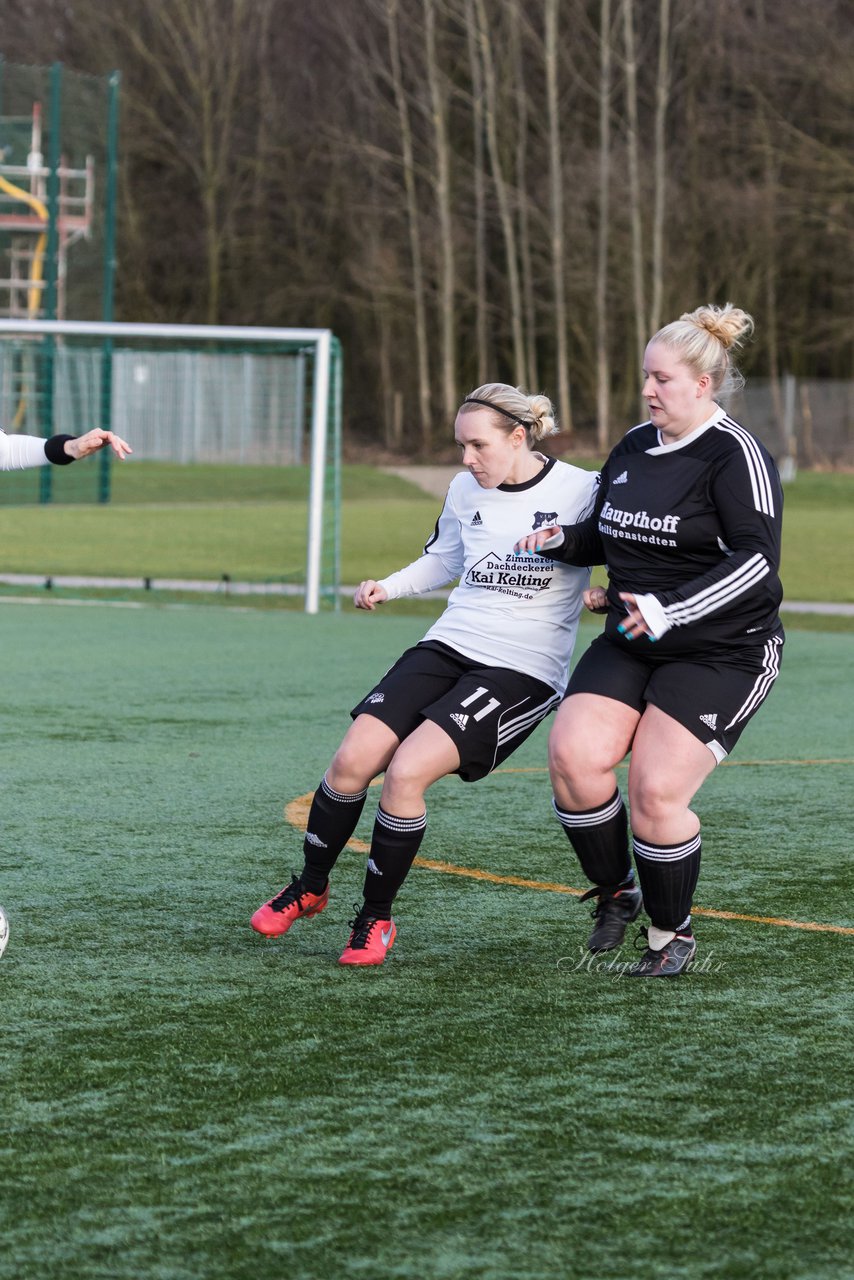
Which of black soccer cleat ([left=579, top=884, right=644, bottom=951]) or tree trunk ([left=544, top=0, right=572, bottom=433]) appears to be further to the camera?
tree trunk ([left=544, top=0, right=572, bottom=433])

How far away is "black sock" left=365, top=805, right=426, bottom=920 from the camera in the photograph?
15.4ft

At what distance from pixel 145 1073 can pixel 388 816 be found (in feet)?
3.64

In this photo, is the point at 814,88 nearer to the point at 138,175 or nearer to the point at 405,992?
the point at 138,175

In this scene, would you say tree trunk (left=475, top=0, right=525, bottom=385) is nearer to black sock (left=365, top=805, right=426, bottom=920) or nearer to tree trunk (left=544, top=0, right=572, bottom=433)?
tree trunk (left=544, top=0, right=572, bottom=433)

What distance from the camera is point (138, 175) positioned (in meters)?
48.5

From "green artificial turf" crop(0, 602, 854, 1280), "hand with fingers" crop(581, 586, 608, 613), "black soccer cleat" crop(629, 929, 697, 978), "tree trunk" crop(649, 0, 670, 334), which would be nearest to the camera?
"green artificial turf" crop(0, 602, 854, 1280)

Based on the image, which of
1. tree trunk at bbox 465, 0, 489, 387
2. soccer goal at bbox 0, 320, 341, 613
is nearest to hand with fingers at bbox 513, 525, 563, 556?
soccer goal at bbox 0, 320, 341, 613

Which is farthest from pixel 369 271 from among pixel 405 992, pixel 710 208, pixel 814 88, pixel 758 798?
pixel 405 992

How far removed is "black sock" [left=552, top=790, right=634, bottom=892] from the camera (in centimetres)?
477

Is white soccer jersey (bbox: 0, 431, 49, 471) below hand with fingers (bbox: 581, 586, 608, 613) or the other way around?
the other way around

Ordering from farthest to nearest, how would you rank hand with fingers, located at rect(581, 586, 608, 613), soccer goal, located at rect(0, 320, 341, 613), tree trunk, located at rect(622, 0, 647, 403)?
tree trunk, located at rect(622, 0, 647, 403), soccer goal, located at rect(0, 320, 341, 613), hand with fingers, located at rect(581, 586, 608, 613)

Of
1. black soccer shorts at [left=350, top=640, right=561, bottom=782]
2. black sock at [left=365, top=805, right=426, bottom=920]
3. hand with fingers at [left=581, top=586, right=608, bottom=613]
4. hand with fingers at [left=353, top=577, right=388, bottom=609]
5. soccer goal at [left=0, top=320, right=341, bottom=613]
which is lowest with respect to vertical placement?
soccer goal at [left=0, top=320, right=341, bottom=613]

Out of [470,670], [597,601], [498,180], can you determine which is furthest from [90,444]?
[498,180]

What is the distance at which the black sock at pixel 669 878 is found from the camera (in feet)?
15.0
